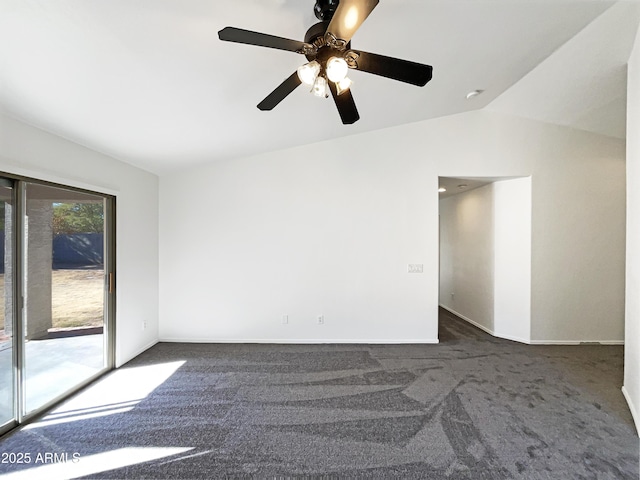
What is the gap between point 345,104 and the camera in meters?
1.69

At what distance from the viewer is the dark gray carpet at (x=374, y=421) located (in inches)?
68.9

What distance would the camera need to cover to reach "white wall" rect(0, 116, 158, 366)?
2.08 metres

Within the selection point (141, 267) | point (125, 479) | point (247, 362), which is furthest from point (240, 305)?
point (125, 479)

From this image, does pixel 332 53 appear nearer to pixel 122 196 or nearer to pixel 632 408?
pixel 122 196

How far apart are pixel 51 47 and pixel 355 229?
10.5ft

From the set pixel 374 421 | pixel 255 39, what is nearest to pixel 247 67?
pixel 255 39

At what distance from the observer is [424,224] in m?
Result: 3.75

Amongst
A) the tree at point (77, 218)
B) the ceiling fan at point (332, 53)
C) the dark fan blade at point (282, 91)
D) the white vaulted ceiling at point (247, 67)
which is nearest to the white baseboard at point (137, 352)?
the tree at point (77, 218)

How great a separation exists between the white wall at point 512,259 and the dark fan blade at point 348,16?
12.5 feet

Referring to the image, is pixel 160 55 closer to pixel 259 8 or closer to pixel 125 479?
pixel 259 8

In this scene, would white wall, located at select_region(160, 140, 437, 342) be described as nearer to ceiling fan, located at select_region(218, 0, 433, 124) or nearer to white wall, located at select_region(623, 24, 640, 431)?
white wall, located at select_region(623, 24, 640, 431)

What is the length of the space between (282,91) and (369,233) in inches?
97.4

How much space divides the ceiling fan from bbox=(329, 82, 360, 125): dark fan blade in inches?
0.4

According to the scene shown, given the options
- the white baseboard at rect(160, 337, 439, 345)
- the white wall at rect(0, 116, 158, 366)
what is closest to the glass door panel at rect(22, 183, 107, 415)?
the white wall at rect(0, 116, 158, 366)
